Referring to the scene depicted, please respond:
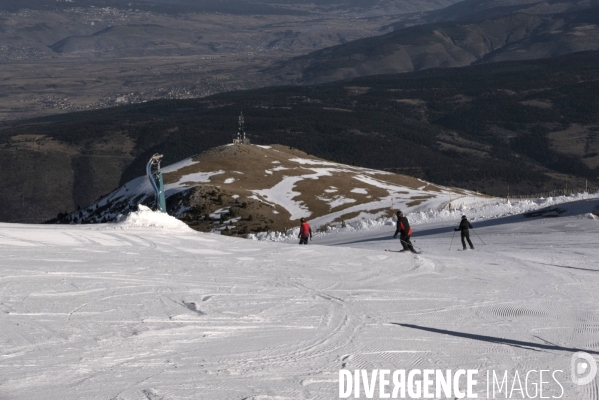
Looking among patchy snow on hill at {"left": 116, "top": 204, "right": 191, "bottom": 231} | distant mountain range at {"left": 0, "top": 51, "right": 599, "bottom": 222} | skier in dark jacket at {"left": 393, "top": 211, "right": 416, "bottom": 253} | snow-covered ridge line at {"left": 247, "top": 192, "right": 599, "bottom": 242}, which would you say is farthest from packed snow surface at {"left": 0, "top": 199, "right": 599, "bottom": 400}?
distant mountain range at {"left": 0, "top": 51, "right": 599, "bottom": 222}

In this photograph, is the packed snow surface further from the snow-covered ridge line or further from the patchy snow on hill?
the snow-covered ridge line

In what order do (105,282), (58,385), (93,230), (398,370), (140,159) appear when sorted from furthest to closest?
1. (140,159)
2. (93,230)
3. (105,282)
4. (398,370)
5. (58,385)

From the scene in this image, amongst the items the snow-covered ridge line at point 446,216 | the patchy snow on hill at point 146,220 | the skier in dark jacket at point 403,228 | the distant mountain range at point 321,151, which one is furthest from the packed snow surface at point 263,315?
the distant mountain range at point 321,151

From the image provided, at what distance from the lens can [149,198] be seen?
205 feet

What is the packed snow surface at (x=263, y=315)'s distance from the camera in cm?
1140

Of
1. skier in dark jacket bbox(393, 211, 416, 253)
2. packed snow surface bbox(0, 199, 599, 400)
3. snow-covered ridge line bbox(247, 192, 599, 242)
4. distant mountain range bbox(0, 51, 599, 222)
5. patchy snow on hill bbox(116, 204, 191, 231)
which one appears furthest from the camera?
distant mountain range bbox(0, 51, 599, 222)

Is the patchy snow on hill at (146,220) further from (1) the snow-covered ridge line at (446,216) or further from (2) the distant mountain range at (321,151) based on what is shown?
(2) the distant mountain range at (321,151)

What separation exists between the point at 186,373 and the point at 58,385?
5.11 feet

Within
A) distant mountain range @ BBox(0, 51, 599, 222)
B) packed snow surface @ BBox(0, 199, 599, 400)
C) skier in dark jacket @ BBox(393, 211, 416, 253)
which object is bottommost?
packed snow surface @ BBox(0, 199, 599, 400)

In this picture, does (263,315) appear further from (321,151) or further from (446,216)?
(321,151)

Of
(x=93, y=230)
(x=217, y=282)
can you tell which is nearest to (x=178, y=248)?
(x=93, y=230)

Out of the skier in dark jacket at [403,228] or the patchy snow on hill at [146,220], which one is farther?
the patchy snow on hill at [146,220]

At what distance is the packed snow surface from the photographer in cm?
1140

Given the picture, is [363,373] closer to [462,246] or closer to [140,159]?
[462,246]
